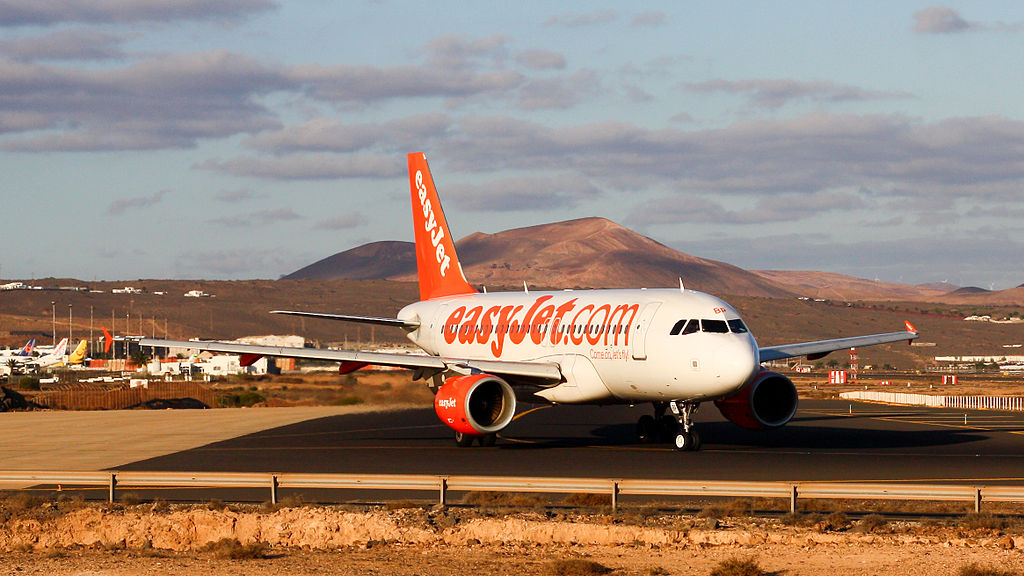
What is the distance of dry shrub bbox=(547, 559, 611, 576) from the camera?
17266 mm

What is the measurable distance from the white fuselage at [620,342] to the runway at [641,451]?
A: 5.81 feet

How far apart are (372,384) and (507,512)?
36.3 meters

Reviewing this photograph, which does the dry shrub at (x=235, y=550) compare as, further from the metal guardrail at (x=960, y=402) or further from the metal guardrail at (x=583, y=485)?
the metal guardrail at (x=960, y=402)

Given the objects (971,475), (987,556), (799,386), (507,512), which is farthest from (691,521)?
(799,386)

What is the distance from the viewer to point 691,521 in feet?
68.5

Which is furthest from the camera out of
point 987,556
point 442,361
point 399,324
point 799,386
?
point 799,386

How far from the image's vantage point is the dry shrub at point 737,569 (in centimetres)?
1698

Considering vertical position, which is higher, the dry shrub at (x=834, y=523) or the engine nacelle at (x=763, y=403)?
the engine nacelle at (x=763, y=403)

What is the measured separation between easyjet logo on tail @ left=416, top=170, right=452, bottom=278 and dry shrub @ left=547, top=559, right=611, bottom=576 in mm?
33961

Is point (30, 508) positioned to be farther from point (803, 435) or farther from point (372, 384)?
point (372, 384)

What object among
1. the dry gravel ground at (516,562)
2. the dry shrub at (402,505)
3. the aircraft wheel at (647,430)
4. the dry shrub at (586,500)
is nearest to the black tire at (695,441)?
the aircraft wheel at (647,430)

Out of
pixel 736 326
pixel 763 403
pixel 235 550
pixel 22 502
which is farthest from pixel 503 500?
pixel 763 403

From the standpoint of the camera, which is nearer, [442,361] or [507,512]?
[507,512]

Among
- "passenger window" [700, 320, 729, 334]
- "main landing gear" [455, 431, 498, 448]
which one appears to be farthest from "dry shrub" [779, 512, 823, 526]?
"main landing gear" [455, 431, 498, 448]
